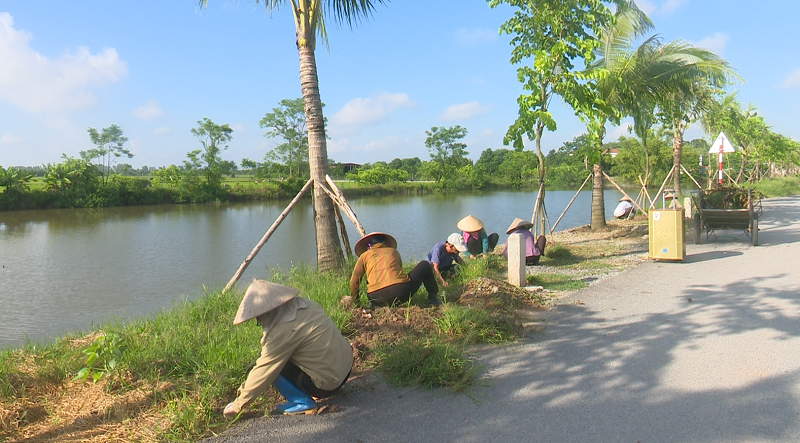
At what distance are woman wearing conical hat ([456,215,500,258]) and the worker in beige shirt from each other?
254 inches

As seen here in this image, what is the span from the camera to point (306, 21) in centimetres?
832

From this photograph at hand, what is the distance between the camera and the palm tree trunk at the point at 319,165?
27.0ft

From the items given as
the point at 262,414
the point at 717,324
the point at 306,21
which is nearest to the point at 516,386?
the point at 262,414

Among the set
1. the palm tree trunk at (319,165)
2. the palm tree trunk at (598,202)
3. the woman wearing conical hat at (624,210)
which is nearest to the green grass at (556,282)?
the palm tree trunk at (319,165)

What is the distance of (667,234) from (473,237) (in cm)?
356

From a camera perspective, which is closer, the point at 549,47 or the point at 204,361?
the point at 204,361

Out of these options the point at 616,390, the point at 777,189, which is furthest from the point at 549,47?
the point at 777,189

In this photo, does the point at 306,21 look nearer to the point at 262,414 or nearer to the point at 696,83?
the point at 262,414

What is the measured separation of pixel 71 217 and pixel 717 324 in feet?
116

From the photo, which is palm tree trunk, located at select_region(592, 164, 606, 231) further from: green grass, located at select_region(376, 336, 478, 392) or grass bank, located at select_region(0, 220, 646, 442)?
green grass, located at select_region(376, 336, 478, 392)

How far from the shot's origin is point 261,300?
364 cm

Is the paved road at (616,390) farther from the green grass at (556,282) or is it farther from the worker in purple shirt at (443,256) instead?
the worker in purple shirt at (443,256)

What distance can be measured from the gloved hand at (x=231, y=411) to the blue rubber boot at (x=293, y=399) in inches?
11.8

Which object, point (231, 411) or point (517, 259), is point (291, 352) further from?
point (517, 259)
